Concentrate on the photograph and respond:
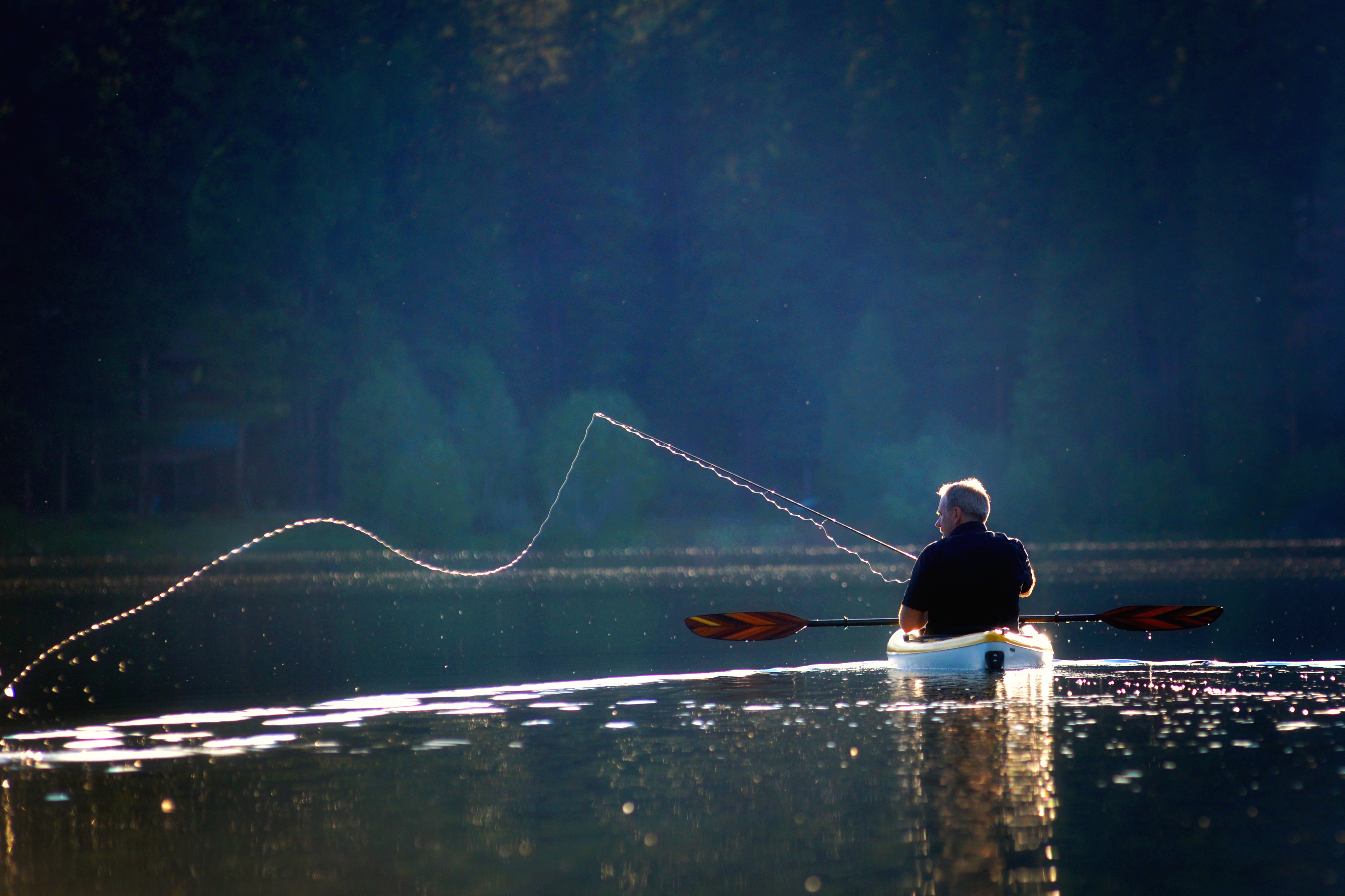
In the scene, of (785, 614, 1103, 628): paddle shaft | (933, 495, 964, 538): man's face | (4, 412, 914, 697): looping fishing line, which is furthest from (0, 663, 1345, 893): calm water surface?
(4, 412, 914, 697): looping fishing line

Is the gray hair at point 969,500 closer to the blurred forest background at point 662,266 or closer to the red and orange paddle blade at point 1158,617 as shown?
the red and orange paddle blade at point 1158,617

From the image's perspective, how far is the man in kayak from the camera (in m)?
14.6

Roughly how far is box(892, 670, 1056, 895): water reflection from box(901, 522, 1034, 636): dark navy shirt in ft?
2.95

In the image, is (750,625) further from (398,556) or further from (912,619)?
(398,556)

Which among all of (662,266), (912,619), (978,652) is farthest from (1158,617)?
(662,266)

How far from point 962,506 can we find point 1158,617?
124 inches

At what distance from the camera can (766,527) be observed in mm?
68500

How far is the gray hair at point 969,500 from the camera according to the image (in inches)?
580

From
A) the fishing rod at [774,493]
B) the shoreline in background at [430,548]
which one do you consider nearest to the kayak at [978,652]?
the fishing rod at [774,493]

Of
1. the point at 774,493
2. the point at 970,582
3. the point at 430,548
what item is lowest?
the point at 970,582

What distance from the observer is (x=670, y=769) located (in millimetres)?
10172

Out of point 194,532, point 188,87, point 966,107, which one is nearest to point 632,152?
point 966,107

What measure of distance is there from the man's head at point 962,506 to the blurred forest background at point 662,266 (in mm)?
49915

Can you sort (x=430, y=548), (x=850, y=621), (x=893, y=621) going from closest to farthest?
1. (x=850, y=621)
2. (x=893, y=621)
3. (x=430, y=548)
